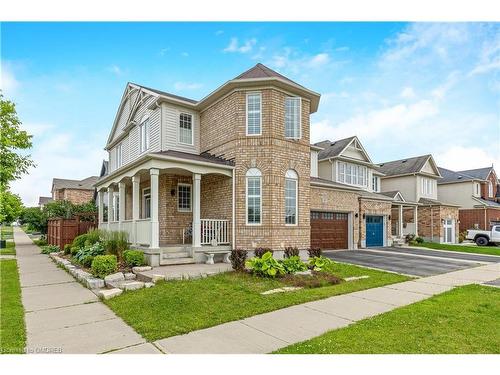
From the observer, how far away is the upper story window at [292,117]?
1304cm

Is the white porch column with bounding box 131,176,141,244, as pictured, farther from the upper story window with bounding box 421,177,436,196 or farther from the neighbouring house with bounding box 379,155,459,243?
the upper story window with bounding box 421,177,436,196

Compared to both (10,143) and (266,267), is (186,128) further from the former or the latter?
(10,143)

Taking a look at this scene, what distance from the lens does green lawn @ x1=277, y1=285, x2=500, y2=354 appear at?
4688mm

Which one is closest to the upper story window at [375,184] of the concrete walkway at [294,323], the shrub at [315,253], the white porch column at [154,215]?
the shrub at [315,253]

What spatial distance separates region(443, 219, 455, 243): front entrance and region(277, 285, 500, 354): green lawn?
22.4 m

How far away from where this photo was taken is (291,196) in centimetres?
1295

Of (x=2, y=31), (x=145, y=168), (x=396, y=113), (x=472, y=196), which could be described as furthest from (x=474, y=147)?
(x=472, y=196)

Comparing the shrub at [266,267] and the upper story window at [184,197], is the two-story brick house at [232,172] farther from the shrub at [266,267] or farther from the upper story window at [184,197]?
the shrub at [266,267]

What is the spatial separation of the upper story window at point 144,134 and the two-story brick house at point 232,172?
1.21 meters

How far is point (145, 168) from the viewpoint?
1170cm

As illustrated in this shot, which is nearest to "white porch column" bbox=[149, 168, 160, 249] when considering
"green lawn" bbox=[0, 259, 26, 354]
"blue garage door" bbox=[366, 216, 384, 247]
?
"green lawn" bbox=[0, 259, 26, 354]

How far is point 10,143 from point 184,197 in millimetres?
12526

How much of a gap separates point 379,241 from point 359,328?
17678 mm

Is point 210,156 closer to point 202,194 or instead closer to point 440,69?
point 202,194
